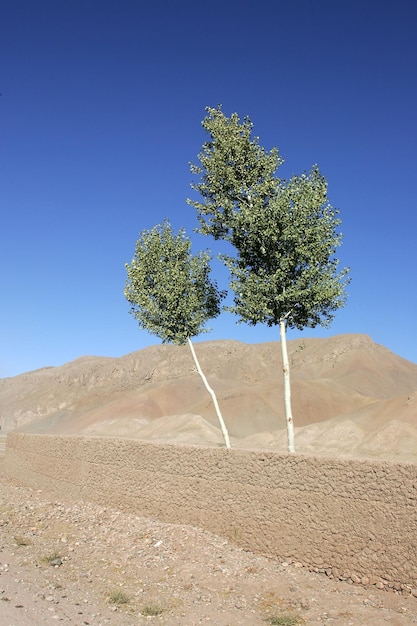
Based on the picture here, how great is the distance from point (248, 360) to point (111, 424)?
45869mm

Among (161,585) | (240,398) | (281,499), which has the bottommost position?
(161,585)

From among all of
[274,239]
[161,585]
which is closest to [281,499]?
[161,585]

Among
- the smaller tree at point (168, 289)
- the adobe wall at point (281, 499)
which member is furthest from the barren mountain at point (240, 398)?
the adobe wall at point (281, 499)

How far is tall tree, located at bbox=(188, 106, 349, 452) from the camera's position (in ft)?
62.4

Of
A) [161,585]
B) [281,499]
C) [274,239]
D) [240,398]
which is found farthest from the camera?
[240,398]

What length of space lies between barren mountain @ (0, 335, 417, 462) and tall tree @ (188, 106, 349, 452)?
19121 mm

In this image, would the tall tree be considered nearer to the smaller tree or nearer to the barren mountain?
the smaller tree

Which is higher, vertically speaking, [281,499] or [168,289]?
[168,289]

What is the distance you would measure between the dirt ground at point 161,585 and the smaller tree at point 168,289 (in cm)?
941

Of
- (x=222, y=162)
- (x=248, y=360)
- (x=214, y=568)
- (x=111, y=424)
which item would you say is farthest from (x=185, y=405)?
(x=214, y=568)

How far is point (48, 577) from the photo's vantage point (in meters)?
11.7

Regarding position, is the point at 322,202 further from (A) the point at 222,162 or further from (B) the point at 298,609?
(B) the point at 298,609

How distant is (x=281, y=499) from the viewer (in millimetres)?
12484

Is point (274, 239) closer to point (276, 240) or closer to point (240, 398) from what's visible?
point (276, 240)
